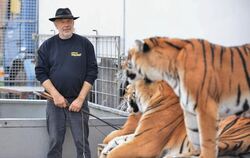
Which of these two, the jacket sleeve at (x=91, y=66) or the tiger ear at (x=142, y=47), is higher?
the tiger ear at (x=142, y=47)

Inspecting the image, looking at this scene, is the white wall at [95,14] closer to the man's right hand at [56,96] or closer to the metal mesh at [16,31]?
the metal mesh at [16,31]

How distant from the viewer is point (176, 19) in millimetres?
6730

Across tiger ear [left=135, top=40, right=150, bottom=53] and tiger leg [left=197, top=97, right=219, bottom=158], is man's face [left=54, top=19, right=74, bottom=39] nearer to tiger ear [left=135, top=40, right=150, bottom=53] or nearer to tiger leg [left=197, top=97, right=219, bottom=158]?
tiger ear [left=135, top=40, right=150, bottom=53]

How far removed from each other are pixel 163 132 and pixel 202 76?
3.10ft

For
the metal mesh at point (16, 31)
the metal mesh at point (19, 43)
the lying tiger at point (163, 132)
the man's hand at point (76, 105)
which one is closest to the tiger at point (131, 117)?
the lying tiger at point (163, 132)

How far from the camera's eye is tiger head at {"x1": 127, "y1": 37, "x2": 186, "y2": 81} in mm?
3287

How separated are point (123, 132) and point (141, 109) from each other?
A: 1.28 ft

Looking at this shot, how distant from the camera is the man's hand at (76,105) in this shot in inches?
215

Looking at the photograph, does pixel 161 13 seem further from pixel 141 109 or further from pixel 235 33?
pixel 141 109

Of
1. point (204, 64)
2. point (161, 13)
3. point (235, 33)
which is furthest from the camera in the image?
point (161, 13)

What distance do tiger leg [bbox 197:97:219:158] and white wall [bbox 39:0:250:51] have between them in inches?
94.2

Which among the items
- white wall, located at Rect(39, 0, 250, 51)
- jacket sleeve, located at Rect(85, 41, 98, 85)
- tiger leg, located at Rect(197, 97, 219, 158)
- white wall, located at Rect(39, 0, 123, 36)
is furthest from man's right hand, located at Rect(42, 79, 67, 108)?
white wall, located at Rect(39, 0, 123, 36)

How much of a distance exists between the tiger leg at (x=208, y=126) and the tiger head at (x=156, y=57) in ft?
0.85

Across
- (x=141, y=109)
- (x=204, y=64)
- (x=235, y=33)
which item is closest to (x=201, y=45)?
(x=204, y=64)
